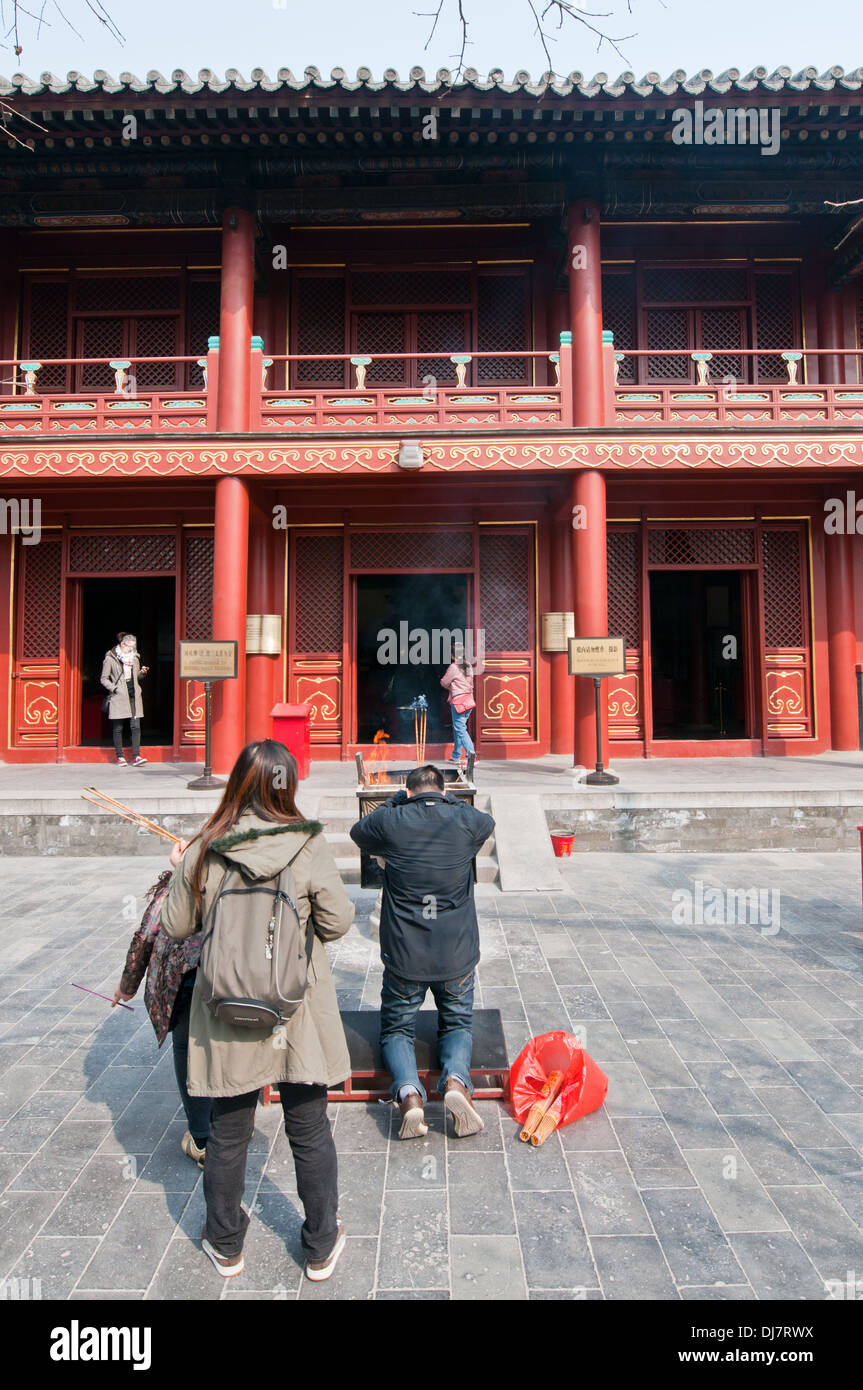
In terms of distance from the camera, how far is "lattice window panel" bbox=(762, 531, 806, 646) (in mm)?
11070

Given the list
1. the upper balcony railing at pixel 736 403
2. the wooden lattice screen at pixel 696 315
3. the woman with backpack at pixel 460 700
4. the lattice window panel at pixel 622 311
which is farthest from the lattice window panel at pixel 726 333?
the woman with backpack at pixel 460 700

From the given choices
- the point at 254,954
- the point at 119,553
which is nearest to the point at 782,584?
the point at 119,553

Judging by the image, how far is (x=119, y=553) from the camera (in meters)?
11.1

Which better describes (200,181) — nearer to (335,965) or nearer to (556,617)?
(556,617)

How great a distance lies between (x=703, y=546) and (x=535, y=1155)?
31.6 feet

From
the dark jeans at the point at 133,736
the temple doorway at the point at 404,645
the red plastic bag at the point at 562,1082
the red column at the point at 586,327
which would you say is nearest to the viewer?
the red plastic bag at the point at 562,1082

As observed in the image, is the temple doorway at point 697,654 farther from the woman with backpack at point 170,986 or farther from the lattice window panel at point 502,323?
the woman with backpack at point 170,986

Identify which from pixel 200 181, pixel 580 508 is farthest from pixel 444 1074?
pixel 200 181

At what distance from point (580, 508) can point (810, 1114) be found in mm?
7089

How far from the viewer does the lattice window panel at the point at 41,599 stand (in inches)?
431

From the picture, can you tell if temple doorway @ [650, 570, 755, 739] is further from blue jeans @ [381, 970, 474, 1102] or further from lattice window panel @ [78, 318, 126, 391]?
blue jeans @ [381, 970, 474, 1102]

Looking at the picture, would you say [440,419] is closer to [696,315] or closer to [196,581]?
[196,581]

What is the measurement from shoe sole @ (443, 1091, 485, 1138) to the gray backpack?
1128 mm

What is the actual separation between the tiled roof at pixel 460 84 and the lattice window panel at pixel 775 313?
3.06 metres
